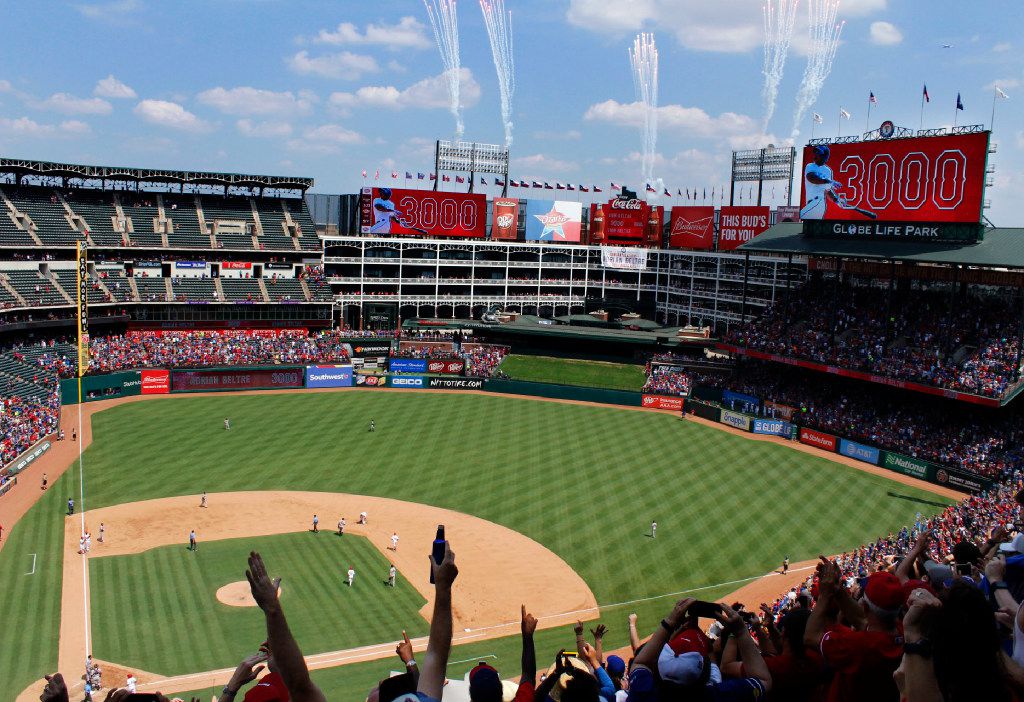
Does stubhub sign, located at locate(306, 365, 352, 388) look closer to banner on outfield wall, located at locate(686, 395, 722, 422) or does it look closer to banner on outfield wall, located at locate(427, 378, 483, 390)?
banner on outfield wall, located at locate(427, 378, 483, 390)

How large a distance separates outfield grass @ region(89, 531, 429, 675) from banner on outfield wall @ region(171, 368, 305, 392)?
30516mm

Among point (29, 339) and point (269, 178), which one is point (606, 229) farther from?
point (29, 339)

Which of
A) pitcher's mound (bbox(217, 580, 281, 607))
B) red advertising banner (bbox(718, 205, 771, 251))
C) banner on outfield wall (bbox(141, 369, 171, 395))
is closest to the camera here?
pitcher's mound (bbox(217, 580, 281, 607))

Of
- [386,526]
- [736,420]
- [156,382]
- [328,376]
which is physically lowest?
[386,526]

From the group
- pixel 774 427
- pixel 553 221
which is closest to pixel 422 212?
pixel 553 221

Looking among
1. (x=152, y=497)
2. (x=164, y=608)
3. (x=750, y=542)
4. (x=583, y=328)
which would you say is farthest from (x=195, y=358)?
(x=750, y=542)

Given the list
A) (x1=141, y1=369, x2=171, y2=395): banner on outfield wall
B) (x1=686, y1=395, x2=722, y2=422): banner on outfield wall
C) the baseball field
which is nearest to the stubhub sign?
the baseball field

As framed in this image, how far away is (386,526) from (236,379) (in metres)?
31.4

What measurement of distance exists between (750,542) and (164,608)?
2290 centimetres

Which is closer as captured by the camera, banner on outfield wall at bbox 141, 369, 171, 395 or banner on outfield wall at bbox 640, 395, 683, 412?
banner on outfield wall at bbox 141, 369, 171, 395

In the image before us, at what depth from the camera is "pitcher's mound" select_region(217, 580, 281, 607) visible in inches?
1097

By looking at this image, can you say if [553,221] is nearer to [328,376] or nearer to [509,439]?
[328,376]

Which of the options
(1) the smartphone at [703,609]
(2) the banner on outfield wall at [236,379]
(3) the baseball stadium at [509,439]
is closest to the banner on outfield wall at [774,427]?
(3) the baseball stadium at [509,439]

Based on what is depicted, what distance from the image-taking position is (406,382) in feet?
216
